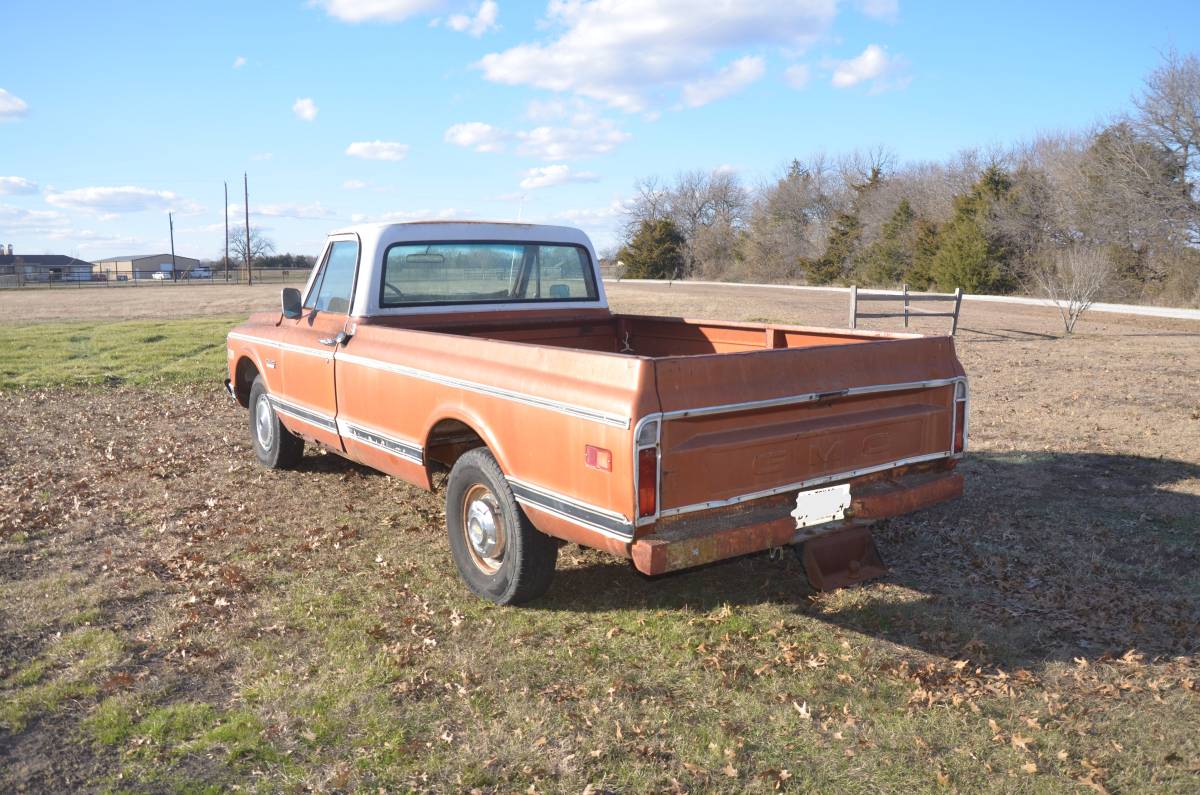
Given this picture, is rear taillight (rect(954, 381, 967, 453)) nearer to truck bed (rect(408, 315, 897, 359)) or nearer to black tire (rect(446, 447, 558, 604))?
truck bed (rect(408, 315, 897, 359))

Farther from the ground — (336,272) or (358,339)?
(336,272)

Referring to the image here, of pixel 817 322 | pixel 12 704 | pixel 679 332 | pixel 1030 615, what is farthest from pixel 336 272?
pixel 817 322

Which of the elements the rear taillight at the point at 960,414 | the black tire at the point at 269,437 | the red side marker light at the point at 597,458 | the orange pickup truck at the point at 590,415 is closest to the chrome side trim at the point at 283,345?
the orange pickup truck at the point at 590,415

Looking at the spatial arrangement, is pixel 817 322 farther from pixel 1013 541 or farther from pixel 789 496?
pixel 789 496

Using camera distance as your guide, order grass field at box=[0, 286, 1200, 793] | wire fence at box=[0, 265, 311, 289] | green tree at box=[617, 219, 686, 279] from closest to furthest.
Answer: grass field at box=[0, 286, 1200, 793] < wire fence at box=[0, 265, 311, 289] < green tree at box=[617, 219, 686, 279]

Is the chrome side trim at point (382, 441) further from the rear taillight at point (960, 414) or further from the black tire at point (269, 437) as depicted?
the rear taillight at point (960, 414)

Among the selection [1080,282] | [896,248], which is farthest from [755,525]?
[896,248]

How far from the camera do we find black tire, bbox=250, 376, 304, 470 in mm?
7184

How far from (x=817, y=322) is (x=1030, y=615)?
60.6 ft

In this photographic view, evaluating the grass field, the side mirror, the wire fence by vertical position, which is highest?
the wire fence

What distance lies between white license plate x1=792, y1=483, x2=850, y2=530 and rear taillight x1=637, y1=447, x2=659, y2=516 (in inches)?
30.7

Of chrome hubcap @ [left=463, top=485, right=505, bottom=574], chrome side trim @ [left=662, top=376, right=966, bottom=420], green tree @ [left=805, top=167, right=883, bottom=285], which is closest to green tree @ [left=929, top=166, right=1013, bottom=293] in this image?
green tree @ [left=805, top=167, right=883, bottom=285]

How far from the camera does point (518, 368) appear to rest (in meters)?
4.17

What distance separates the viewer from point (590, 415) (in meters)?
3.65
